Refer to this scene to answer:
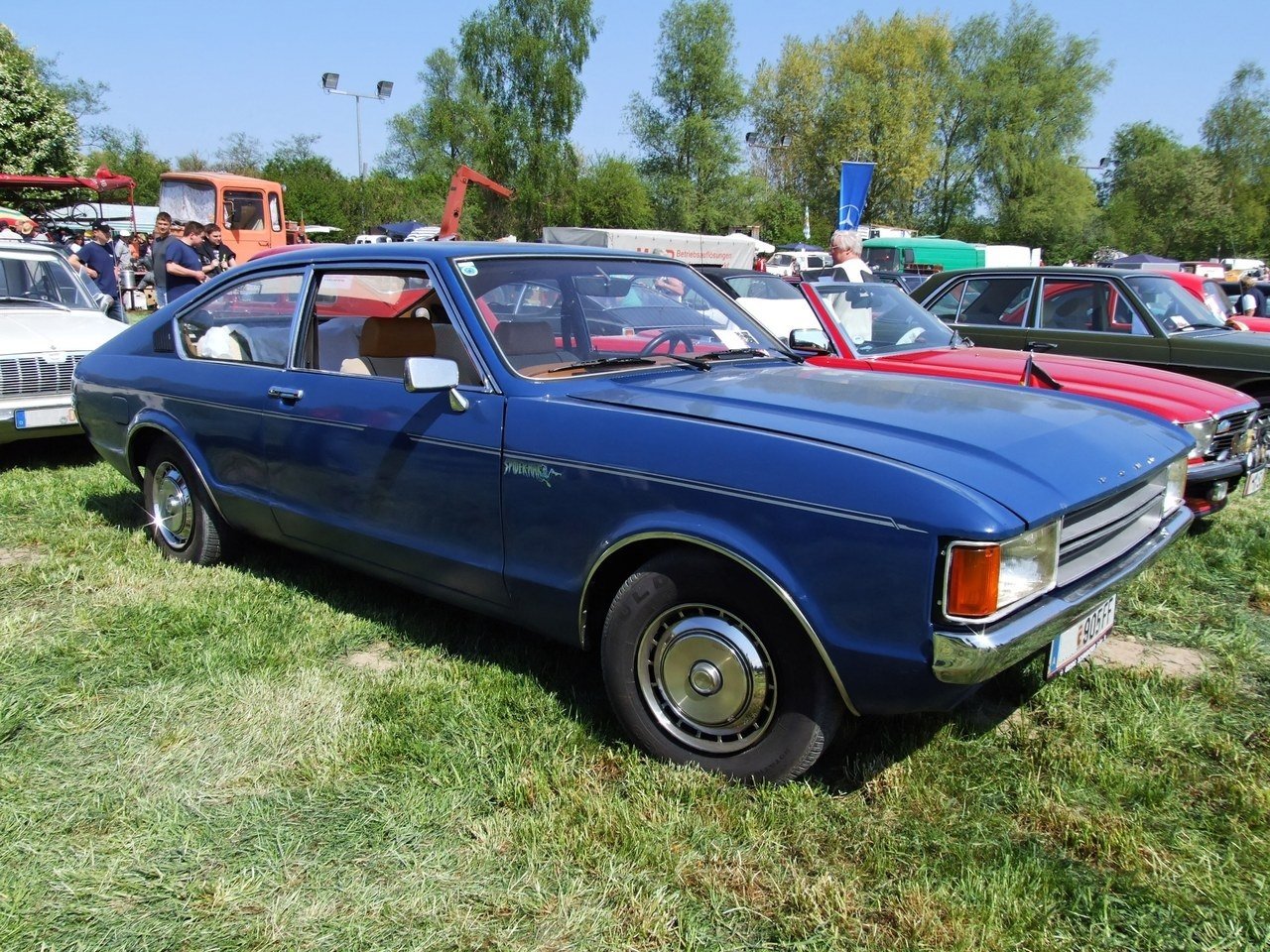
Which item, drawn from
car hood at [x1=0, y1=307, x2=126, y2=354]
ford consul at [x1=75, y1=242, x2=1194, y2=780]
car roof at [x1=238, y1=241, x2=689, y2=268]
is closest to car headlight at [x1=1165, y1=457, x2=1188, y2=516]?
ford consul at [x1=75, y1=242, x2=1194, y2=780]

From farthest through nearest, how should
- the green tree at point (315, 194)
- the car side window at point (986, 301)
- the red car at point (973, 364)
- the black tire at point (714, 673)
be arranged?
the green tree at point (315, 194)
the car side window at point (986, 301)
the red car at point (973, 364)
the black tire at point (714, 673)

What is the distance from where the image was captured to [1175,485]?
3262 mm

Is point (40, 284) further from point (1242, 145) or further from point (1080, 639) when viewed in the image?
point (1242, 145)

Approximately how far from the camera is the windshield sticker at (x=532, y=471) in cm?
292

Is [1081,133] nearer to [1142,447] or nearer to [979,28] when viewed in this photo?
[979,28]

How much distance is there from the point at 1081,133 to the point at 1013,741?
6521 cm

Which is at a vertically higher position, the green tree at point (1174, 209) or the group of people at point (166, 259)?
the green tree at point (1174, 209)

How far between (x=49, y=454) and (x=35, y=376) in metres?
→ 1.16

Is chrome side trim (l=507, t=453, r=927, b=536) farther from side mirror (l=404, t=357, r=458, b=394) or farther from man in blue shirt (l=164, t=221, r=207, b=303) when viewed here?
man in blue shirt (l=164, t=221, r=207, b=303)

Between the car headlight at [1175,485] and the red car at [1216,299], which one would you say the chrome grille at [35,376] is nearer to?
the car headlight at [1175,485]

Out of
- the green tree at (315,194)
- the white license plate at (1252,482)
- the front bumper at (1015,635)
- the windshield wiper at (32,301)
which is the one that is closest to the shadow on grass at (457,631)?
the front bumper at (1015,635)

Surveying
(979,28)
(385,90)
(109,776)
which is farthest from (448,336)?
(979,28)

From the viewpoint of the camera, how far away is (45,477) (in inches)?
250

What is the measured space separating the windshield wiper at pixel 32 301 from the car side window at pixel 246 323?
3875 millimetres
